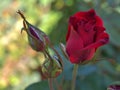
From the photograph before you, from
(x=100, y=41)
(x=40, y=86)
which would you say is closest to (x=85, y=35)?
(x=100, y=41)

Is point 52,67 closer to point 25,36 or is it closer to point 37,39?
point 37,39

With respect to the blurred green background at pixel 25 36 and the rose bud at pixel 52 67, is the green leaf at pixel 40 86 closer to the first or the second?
the rose bud at pixel 52 67

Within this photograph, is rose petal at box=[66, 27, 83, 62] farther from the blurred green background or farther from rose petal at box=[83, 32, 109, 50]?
the blurred green background

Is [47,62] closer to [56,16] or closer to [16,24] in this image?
[56,16]

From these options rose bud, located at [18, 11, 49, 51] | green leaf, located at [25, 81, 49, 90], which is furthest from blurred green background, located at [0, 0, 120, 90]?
rose bud, located at [18, 11, 49, 51]

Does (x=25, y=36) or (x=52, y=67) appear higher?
(x=25, y=36)

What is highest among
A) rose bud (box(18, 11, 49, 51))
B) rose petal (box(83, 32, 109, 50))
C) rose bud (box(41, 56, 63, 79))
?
rose bud (box(18, 11, 49, 51))

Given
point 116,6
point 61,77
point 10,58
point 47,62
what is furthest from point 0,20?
point 47,62

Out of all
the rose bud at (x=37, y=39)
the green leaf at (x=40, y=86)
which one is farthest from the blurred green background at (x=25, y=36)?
the rose bud at (x=37, y=39)
